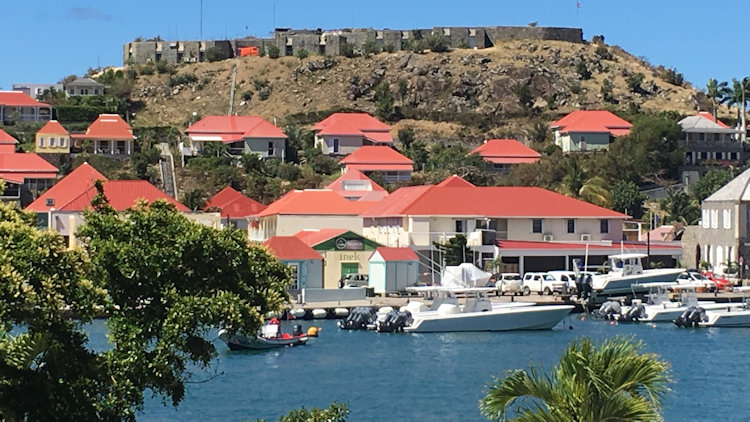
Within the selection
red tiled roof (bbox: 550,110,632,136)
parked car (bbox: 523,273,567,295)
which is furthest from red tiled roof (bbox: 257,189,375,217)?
red tiled roof (bbox: 550,110,632,136)

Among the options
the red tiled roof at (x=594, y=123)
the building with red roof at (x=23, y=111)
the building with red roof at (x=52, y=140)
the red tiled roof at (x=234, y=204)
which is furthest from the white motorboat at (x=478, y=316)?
the building with red roof at (x=23, y=111)

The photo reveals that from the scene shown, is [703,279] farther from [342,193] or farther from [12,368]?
[12,368]

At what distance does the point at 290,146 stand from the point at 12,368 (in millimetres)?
103660

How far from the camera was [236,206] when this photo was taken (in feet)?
319

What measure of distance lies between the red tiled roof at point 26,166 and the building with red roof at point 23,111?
20.9 metres

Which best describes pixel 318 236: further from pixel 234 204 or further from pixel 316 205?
pixel 234 204

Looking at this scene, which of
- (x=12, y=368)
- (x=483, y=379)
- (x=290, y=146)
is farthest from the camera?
(x=290, y=146)

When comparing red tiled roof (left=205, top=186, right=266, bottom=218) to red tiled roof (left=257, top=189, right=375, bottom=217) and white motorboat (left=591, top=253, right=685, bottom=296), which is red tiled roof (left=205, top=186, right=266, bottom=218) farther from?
white motorboat (left=591, top=253, right=685, bottom=296)

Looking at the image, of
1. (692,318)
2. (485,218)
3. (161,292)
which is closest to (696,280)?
(692,318)

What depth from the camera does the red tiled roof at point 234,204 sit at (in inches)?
3797

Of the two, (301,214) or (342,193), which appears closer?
(301,214)

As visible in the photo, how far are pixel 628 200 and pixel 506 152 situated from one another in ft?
67.9

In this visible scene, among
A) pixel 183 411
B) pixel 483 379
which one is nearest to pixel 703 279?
pixel 483 379

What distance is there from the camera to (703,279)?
74438 millimetres
